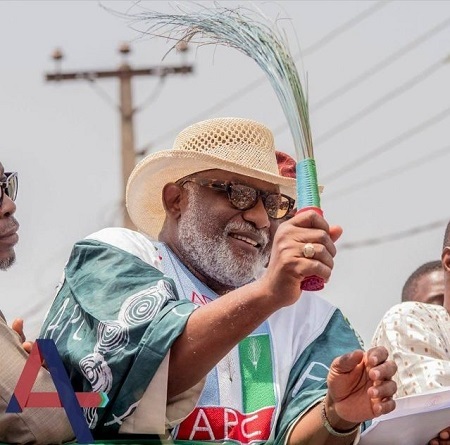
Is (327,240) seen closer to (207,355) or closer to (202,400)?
(207,355)

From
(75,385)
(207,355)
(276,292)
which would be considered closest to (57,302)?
(75,385)

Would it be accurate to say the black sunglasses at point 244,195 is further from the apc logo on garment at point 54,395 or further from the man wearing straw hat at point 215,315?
the apc logo on garment at point 54,395

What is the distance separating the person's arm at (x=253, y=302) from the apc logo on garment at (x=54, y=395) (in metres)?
0.30

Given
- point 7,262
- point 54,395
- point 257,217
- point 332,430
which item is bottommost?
point 332,430

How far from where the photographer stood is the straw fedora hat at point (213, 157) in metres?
5.42

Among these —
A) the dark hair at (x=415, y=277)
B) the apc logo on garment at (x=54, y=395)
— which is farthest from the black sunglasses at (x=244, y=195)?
the dark hair at (x=415, y=277)

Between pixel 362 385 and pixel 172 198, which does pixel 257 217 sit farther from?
pixel 362 385

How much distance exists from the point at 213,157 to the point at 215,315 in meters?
1.14

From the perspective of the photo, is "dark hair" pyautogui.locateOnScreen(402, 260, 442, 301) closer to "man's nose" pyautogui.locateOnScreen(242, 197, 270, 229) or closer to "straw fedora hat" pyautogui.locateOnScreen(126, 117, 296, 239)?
"straw fedora hat" pyautogui.locateOnScreen(126, 117, 296, 239)

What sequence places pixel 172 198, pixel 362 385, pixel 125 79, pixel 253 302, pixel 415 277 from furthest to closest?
pixel 125 79 → pixel 415 277 → pixel 172 198 → pixel 362 385 → pixel 253 302

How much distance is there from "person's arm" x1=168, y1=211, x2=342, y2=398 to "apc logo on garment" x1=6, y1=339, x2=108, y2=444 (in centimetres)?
30

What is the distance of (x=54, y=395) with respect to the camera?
4480mm

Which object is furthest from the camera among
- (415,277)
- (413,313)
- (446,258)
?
(415,277)

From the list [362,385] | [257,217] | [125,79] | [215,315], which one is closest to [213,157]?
[257,217]
